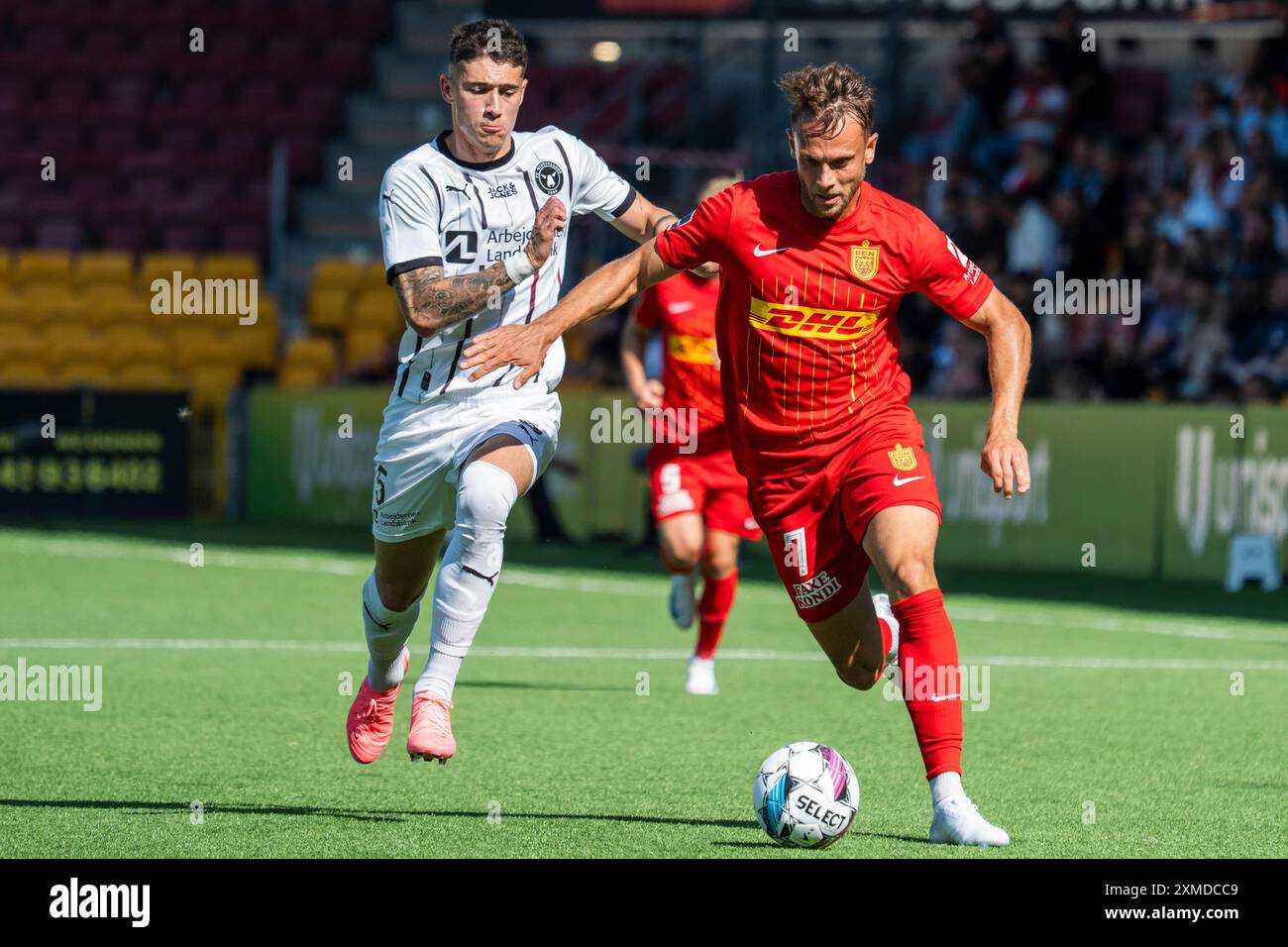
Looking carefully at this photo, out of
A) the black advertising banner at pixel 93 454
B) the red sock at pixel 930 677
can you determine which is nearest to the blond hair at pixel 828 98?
the red sock at pixel 930 677

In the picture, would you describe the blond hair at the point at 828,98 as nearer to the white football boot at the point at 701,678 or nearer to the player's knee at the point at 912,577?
the player's knee at the point at 912,577

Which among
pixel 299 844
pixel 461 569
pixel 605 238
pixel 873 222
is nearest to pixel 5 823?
pixel 299 844

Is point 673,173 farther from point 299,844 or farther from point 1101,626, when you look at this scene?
point 299,844

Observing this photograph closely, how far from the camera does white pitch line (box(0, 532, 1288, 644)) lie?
1298 centimetres

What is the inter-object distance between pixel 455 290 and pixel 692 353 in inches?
147

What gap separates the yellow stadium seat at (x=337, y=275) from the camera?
2455 centimetres

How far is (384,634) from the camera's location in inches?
284

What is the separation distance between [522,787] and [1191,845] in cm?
220

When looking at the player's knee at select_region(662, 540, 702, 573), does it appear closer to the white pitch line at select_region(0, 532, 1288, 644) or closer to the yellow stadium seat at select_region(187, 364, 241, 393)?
the white pitch line at select_region(0, 532, 1288, 644)

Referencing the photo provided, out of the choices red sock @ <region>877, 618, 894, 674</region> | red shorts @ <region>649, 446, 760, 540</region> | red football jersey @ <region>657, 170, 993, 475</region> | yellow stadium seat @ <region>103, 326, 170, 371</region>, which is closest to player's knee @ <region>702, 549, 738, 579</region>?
red shorts @ <region>649, 446, 760, 540</region>

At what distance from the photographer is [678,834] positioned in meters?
6.14

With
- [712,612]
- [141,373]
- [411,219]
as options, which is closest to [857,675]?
[411,219]

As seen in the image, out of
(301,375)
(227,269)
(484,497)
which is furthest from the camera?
(227,269)

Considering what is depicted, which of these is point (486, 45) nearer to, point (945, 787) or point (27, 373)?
point (945, 787)
